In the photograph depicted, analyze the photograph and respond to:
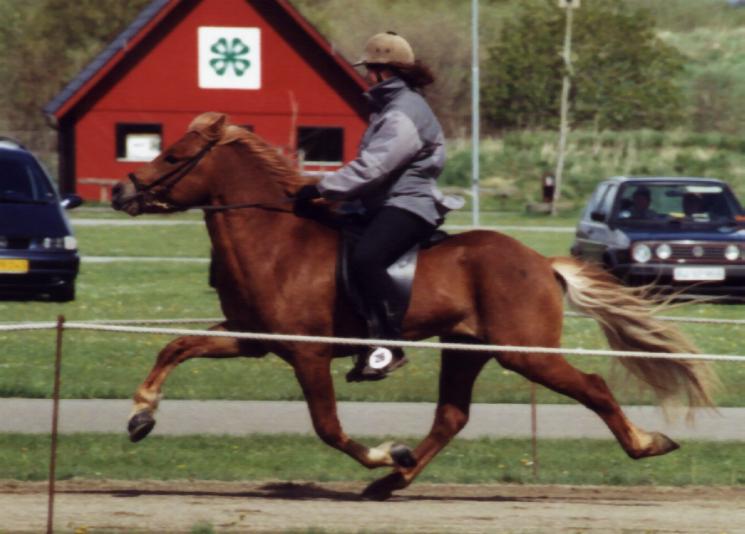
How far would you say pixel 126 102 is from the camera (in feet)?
171

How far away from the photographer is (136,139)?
52750 millimetres

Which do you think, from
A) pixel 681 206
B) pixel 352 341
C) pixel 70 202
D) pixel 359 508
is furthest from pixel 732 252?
pixel 352 341

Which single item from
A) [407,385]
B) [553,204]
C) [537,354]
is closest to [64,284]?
[407,385]

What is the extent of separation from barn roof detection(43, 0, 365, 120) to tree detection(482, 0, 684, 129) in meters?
12.4

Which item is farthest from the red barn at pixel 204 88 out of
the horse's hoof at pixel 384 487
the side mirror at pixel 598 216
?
the horse's hoof at pixel 384 487

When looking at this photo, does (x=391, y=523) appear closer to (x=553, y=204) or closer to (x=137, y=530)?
Answer: (x=137, y=530)

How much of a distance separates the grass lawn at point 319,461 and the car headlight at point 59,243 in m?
9.27

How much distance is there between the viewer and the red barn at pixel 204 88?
51875mm

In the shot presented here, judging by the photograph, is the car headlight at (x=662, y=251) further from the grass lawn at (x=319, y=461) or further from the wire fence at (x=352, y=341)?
the wire fence at (x=352, y=341)

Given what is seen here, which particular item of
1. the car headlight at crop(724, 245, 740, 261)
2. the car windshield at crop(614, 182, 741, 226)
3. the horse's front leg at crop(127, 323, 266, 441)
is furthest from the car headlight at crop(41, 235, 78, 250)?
the horse's front leg at crop(127, 323, 266, 441)

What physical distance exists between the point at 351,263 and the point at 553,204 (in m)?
40.8

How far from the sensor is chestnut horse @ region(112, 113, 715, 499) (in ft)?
30.0

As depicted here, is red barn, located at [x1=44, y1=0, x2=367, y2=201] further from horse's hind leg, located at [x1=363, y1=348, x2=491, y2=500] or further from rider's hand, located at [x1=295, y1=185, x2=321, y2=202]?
rider's hand, located at [x1=295, y1=185, x2=321, y2=202]

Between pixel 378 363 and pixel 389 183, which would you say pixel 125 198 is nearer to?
pixel 389 183
